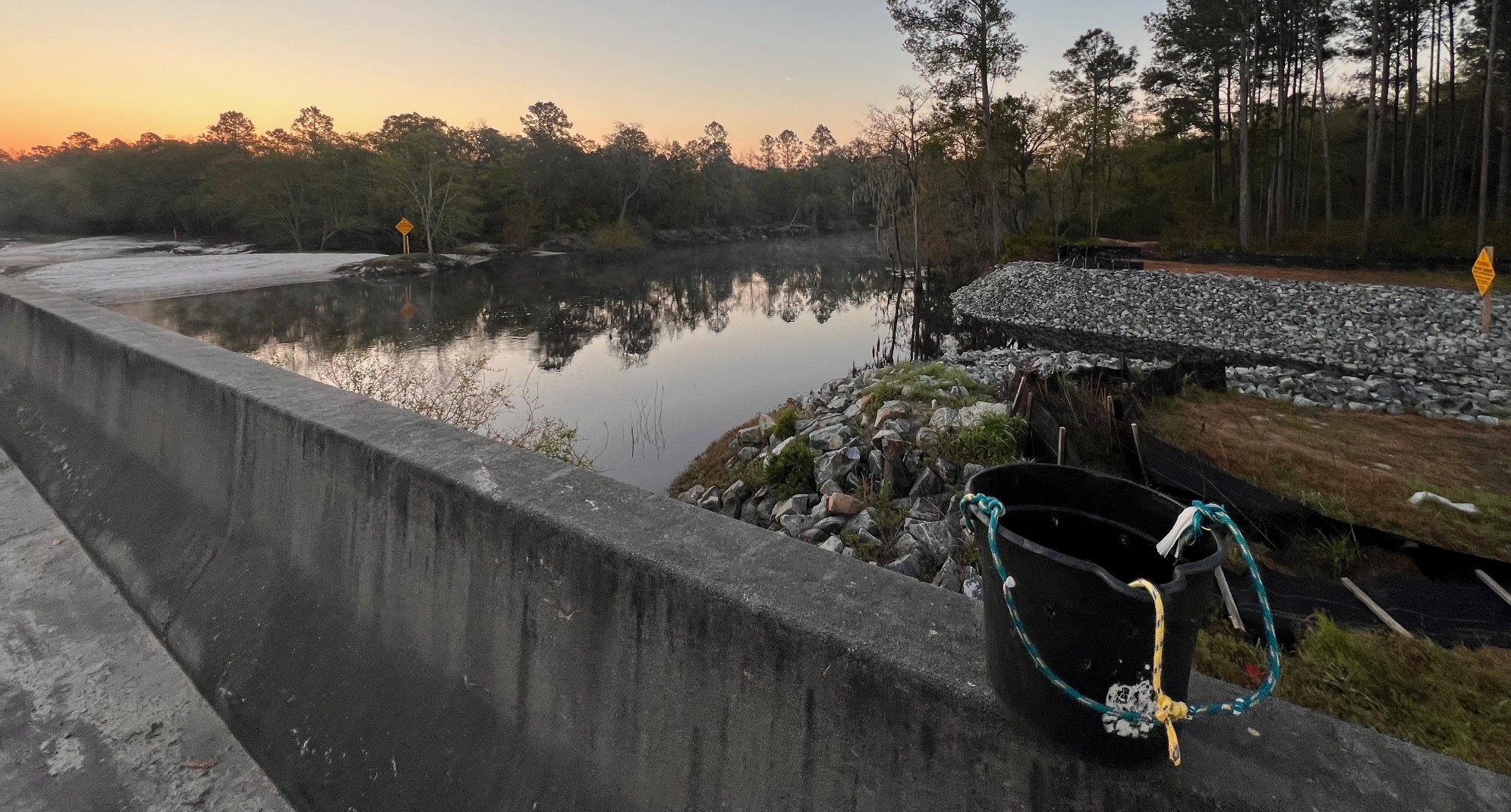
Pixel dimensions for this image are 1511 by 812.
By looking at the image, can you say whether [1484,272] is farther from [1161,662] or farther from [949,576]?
[1161,662]

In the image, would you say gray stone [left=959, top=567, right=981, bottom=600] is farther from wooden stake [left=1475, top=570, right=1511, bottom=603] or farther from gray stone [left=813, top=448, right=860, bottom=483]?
wooden stake [left=1475, top=570, right=1511, bottom=603]

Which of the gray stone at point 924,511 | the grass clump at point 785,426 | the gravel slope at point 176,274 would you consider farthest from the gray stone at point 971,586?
the gravel slope at point 176,274

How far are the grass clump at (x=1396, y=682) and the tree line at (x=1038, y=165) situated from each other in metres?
25.1

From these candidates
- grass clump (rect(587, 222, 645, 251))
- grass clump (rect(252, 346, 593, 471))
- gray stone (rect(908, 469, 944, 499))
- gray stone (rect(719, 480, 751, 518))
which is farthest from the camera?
grass clump (rect(587, 222, 645, 251))

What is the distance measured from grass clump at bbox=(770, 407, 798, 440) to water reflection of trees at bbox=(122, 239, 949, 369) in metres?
8.01

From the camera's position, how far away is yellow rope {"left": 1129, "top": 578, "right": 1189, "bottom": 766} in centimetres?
102

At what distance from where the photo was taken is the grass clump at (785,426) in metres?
8.95

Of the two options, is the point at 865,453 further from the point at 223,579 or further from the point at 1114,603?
the point at 1114,603

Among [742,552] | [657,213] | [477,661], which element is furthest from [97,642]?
[657,213]

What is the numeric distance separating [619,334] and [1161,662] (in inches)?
775

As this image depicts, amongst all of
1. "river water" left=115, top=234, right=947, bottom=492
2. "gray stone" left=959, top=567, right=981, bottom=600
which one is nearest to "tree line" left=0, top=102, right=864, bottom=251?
"river water" left=115, top=234, right=947, bottom=492

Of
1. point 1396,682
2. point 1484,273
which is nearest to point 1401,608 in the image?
point 1396,682

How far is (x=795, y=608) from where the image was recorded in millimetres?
1546

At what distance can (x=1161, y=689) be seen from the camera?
107cm
